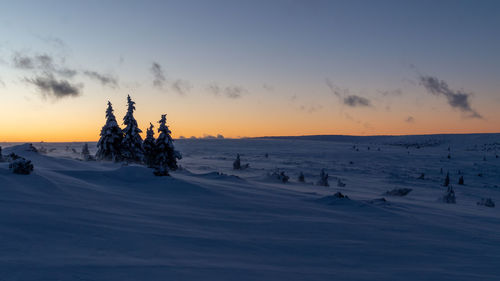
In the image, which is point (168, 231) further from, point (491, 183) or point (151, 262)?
point (491, 183)

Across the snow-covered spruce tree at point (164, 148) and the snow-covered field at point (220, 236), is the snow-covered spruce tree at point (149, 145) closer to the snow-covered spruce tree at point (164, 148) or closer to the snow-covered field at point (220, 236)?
the snow-covered spruce tree at point (164, 148)

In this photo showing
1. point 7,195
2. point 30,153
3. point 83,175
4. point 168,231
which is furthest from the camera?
point 30,153

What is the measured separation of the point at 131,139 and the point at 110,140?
1.43 meters

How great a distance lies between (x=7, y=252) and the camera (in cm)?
354

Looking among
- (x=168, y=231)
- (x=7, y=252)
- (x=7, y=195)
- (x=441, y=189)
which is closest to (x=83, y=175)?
(x=7, y=195)

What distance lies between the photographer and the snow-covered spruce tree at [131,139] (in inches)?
1031

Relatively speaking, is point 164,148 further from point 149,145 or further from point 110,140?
point 110,140

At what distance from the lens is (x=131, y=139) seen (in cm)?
2636

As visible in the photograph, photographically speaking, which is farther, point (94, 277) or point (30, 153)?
point (30, 153)

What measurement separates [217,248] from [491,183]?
75.9 ft

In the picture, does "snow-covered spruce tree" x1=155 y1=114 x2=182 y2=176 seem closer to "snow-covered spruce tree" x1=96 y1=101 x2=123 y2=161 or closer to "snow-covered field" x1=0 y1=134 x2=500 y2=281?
"snow-covered spruce tree" x1=96 y1=101 x2=123 y2=161

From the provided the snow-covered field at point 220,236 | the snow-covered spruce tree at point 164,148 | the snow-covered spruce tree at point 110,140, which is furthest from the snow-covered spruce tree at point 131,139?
the snow-covered field at point 220,236

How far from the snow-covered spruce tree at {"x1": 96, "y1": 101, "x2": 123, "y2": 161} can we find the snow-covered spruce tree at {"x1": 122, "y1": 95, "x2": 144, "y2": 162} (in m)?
0.43

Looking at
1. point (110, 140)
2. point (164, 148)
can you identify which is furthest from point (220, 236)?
point (110, 140)
